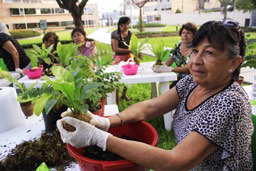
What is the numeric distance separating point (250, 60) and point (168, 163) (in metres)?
1.80

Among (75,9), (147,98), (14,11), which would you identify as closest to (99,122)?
(147,98)

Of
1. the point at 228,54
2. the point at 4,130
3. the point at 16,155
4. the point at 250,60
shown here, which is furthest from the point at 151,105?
the point at 250,60

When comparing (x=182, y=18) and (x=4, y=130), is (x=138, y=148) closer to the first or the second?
(x=4, y=130)

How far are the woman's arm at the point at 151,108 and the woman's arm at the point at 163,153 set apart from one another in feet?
1.11

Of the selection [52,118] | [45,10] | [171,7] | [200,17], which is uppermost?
[171,7]

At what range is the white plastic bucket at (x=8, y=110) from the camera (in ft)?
4.45

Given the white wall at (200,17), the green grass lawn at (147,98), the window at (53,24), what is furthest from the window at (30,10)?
the green grass lawn at (147,98)

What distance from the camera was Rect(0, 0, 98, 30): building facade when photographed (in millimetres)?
32000

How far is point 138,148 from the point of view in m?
0.82

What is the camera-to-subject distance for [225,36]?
900mm

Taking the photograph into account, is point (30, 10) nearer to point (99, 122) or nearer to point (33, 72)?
point (33, 72)

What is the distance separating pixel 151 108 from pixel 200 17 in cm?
2976

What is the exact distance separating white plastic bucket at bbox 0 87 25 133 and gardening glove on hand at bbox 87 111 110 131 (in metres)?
0.67

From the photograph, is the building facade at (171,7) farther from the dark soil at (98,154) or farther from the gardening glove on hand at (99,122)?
the dark soil at (98,154)
